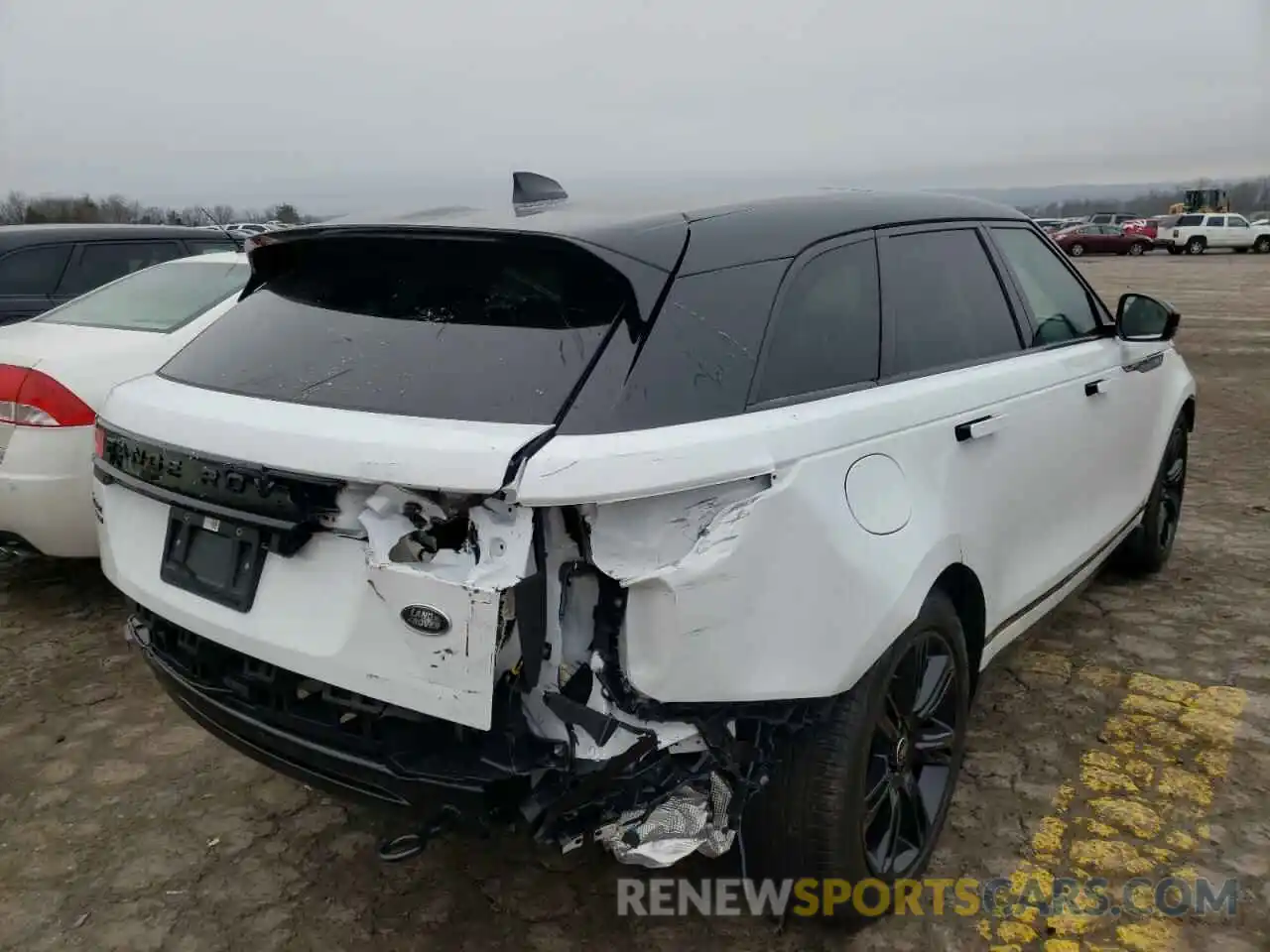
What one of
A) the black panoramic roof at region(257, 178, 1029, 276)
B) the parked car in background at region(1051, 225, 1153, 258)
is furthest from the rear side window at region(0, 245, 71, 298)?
the parked car in background at region(1051, 225, 1153, 258)

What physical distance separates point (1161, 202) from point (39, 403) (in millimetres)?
110385

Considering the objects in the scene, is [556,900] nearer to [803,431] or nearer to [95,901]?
[95,901]

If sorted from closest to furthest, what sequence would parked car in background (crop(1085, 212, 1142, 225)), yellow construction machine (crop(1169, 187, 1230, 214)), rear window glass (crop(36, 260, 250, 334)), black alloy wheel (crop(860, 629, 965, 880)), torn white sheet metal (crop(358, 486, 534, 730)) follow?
torn white sheet metal (crop(358, 486, 534, 730)) → black alloy wheel (crop(860, 629, 965, 880)) → rear window glass (crop(36, 260, 250, 334)) → parked car in background (crop(1085, 212, 1142, 225)) → yellow construction machine (crop(1169, 187, 1230, 214))

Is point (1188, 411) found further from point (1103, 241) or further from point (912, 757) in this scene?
point (1103, 241)

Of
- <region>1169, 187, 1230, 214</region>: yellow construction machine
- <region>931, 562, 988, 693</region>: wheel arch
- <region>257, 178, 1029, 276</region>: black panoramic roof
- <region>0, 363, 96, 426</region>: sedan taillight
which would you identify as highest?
<region>1169, 187, 1230, 214</region>: yellow construction machine

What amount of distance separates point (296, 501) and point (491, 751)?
64 centimetres

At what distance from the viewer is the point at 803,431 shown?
2047mm

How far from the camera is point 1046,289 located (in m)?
3.56

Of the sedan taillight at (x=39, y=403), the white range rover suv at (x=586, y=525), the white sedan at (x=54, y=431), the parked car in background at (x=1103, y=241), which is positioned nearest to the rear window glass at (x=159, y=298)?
the white sedan at (x=54, y=431)

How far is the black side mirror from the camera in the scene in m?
3.88

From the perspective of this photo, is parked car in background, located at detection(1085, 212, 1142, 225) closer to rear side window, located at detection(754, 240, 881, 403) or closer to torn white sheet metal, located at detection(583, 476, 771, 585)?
rear side window, located at detection(754, 240, 881, 403)

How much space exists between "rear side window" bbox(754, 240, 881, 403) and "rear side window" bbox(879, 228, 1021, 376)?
0.30 ft

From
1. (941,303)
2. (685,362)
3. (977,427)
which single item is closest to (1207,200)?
(941,303)

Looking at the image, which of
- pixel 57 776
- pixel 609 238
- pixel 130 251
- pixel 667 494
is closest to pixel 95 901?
pixel 57 776
